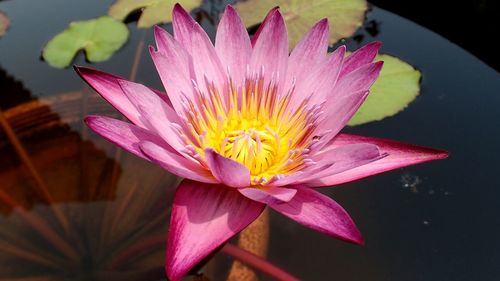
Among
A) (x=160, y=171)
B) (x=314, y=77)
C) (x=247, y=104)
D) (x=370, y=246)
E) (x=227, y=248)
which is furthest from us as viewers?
(x=160, y=171)

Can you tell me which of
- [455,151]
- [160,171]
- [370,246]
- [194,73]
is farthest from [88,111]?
[455,151]

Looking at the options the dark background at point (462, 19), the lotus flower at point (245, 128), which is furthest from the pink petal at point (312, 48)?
the dark background at point (462, 19)

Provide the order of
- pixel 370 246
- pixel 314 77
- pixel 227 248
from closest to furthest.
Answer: pixel 314 77
pixel 227 248
pixel 370 246

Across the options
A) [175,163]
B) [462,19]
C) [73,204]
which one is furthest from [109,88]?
[462,19]

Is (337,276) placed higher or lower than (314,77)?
lower

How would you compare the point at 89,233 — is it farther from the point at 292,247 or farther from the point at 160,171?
the point at 292,247

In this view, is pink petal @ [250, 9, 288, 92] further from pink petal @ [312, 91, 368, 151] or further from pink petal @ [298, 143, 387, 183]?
pink petal @ [298, 143, 387, 183]

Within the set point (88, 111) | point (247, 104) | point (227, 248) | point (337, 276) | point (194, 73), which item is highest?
point (194, 73)
